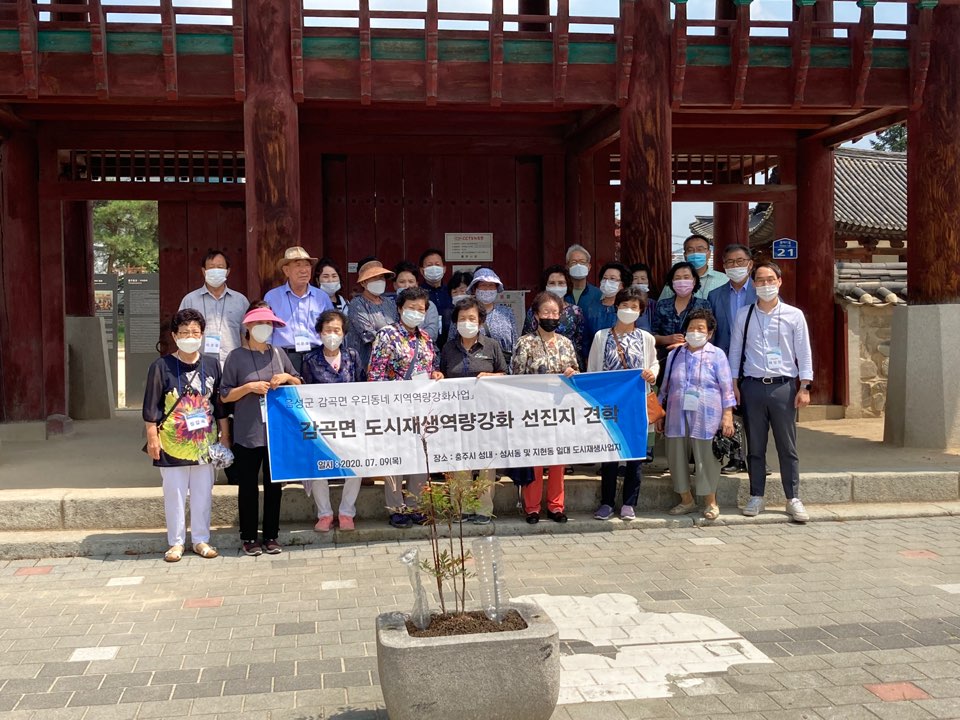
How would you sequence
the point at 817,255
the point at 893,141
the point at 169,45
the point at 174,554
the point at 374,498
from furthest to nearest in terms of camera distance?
the point at 893,141 → the point at 817,255 → the point at 169,45 → the point at 374,498 → the point at 174,554

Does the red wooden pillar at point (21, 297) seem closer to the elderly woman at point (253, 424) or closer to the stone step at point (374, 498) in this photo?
the stone step at point (374, 498)

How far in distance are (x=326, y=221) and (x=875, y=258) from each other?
18741mm

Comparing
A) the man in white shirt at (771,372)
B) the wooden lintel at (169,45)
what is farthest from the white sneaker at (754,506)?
the wooden lintel at (169,45)

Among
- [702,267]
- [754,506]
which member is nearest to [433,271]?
[702,267]

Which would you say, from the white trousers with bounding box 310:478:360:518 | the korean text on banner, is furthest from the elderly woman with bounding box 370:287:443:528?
the white trousers with bounding box 310:478:360:518

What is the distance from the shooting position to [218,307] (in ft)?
24.6

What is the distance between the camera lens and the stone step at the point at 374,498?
7078 mm

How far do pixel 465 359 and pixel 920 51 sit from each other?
216 inches

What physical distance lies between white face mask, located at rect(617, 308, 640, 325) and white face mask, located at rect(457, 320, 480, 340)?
1.15m

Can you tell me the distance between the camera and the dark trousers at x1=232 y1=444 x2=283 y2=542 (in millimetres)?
6770

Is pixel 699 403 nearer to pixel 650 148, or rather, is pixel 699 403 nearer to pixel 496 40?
pixel 650 148

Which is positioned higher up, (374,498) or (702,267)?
(702,267)

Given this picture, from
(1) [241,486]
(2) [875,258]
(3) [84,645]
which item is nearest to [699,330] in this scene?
(1) [241,486]

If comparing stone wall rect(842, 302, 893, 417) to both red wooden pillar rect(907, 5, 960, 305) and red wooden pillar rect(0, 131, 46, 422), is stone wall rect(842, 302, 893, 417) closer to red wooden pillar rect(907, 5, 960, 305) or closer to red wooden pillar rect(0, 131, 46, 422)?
red wooden pillar rect(907, 5, 960, 305)
